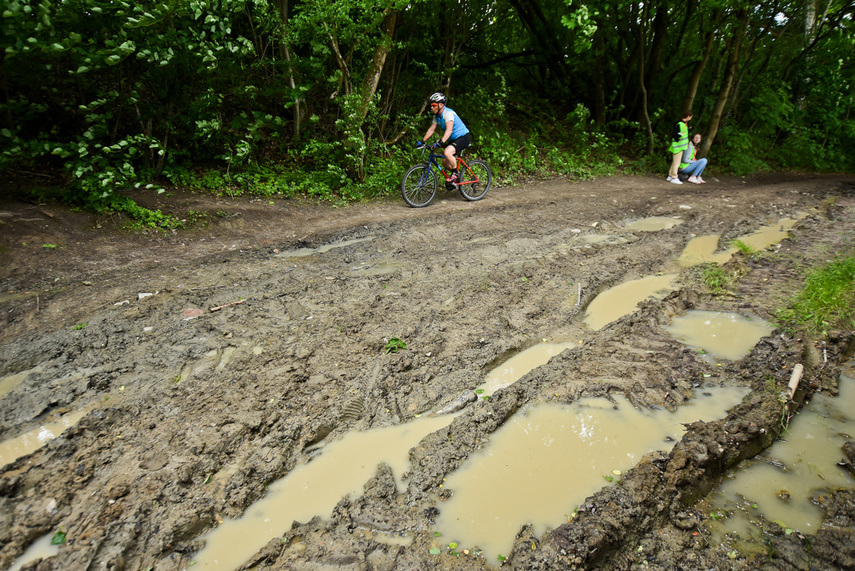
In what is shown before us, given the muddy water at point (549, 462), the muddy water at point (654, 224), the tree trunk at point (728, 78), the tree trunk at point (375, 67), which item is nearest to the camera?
the muddy water at point (549, 462)

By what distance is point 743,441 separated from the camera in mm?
2736

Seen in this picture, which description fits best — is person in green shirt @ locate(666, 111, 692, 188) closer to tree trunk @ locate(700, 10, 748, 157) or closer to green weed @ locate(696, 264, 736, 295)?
tree trunk @ locate(700, 10, 748, 157)

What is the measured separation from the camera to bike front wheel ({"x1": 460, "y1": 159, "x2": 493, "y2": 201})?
8922 millimetres

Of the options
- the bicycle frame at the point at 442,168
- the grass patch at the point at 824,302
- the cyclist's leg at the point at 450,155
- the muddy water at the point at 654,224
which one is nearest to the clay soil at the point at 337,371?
the grass patch at the point at 824,302

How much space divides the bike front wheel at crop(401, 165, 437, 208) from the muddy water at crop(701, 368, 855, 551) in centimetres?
A: 662

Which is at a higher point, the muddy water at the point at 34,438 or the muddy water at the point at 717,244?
the muddy water at the point at 34,438

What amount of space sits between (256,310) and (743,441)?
157 inches

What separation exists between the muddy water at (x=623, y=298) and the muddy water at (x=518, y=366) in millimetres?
610

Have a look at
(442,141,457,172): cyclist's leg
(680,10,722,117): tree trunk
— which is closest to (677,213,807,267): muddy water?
(442,141,457,172): cyclist's leg

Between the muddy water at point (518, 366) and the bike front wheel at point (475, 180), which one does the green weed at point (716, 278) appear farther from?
the bike front wheel at point (475, 180)

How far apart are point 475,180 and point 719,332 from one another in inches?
228

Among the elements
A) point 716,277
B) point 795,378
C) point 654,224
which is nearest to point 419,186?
point 654,224

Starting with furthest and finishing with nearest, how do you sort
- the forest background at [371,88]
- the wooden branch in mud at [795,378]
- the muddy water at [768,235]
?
the muddy water at [768,235]
the forest background at [371,88]
the wooden branch in mud at [795,378]

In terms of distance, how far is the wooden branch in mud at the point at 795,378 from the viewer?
3143mm
